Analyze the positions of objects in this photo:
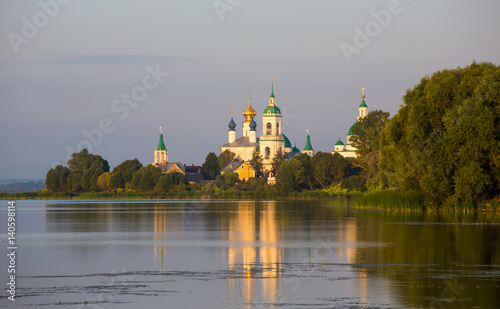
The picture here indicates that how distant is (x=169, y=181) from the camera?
441 feet

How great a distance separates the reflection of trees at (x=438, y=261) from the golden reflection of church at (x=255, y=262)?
7.76ft

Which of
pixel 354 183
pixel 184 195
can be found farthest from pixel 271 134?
pixel 354 183

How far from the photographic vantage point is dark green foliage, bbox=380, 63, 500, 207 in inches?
1688

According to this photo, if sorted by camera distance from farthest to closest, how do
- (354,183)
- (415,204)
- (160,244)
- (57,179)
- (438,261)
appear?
(57,179) → (354,183) → (415,204) → (160,244) → (438,261)

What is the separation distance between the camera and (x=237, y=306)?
43.5ft

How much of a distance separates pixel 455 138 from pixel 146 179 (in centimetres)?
9481

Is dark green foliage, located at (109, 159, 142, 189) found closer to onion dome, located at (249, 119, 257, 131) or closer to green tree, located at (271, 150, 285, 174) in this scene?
green tree, located at (271, 150, 285, 174)

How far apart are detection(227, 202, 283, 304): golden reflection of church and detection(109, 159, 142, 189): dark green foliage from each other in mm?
106715

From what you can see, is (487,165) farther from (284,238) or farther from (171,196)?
(171,196)

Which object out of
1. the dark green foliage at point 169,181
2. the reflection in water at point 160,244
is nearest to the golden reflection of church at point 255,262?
the reflection in water at point 160,244

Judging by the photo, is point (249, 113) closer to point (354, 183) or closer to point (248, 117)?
point (248, 117)

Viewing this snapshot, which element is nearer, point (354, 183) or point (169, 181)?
point (354, 183)

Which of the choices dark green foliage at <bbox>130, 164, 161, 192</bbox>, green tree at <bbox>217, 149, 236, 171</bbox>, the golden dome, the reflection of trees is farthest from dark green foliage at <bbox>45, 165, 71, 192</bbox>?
the reflection of trees

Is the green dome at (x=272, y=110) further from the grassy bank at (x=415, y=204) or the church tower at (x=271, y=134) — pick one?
the grassy bank at (x=415, y=204)
